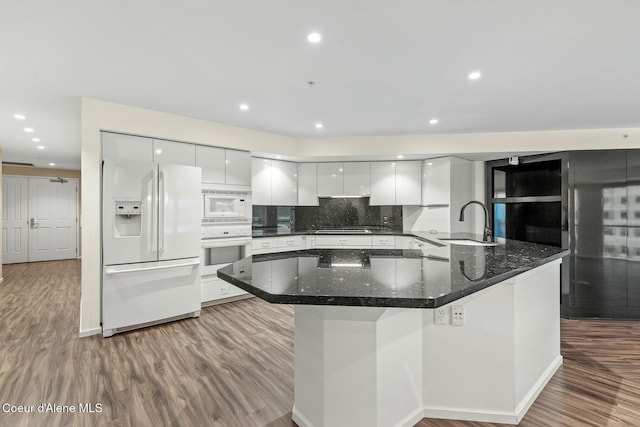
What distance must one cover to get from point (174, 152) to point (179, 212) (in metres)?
0.78

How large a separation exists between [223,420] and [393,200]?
3.90 m

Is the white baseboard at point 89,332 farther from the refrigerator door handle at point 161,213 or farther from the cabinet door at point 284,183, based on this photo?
the cabinet door at point 284,183

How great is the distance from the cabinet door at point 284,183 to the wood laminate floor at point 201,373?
74.3 inches

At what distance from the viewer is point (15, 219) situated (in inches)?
285

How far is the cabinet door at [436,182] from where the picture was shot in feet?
15.0

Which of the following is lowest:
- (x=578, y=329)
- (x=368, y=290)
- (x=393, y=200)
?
(x=578, y=329)

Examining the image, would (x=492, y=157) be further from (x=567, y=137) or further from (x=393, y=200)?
(x=393, y=200)

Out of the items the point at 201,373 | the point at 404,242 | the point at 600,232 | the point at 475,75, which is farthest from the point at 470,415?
the point at 600,232

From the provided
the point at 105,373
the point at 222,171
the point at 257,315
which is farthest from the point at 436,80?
the point at 105,373

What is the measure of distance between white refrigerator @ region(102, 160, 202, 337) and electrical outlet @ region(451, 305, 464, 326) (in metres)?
2.88

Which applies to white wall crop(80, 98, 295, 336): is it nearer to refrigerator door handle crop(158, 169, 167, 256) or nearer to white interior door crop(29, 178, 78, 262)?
refrigerator door handle crop(158, 169, 167, 256)

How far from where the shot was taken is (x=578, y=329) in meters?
3.36

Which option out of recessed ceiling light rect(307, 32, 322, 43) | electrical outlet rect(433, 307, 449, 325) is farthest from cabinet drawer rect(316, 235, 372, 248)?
recessed ceiling light rect(307, 32, 322, 43)

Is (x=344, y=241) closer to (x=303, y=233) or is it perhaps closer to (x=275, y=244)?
(x=303, y=233)
